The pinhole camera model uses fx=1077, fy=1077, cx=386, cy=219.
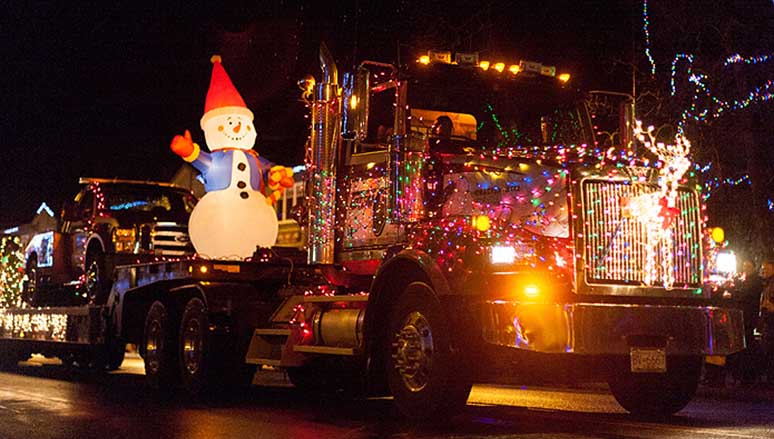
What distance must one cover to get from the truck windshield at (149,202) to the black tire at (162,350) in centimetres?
349

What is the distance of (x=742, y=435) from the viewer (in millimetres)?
8414

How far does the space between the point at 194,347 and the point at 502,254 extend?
4.76m

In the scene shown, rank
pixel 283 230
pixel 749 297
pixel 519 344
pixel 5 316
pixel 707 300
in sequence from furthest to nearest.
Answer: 1. pixel 283 230
2. pixel 5 316
3. pixel 749 297
4. pixel 707 300
5. pixel 519 344

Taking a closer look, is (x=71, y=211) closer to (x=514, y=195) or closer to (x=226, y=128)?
(x=226, y=128)

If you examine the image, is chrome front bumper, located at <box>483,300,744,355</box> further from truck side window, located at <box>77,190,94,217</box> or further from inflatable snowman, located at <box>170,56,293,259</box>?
truck side window, located at <box>77,190,94,217</box>

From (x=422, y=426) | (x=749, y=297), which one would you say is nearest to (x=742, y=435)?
(x=422, y=426)

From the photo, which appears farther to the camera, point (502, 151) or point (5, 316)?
point (5, 316)

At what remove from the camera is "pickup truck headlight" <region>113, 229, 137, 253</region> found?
50.6 ft

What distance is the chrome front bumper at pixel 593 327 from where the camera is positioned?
26.9ft

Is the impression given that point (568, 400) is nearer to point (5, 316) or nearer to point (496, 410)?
point (496, 410)

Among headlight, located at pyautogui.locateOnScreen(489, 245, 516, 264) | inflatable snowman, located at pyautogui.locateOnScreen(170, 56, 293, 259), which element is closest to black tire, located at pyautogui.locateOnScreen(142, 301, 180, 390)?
inflatable snowman, located at pyautogui.locateOnScreen(170, 56, 293, 259)

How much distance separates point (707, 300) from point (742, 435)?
4.36 feet

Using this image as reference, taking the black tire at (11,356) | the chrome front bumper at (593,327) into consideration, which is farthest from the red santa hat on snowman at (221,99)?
the chrome front bumper at (593,327)

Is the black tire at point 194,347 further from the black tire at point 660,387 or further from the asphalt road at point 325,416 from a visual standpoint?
the black tire at point 660,387
